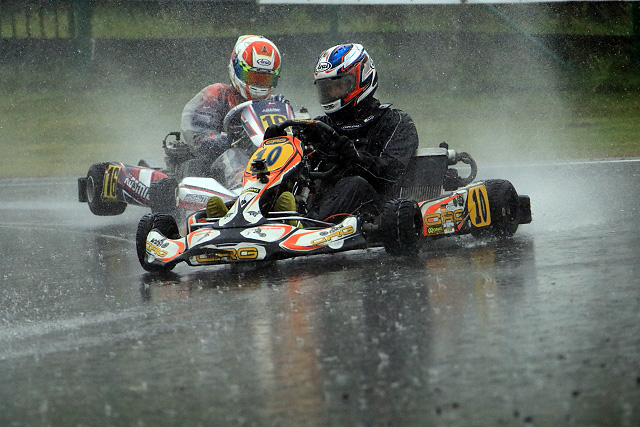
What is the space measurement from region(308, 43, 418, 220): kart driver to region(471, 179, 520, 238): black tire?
617 millimetres

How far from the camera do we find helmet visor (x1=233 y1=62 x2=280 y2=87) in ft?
33.1

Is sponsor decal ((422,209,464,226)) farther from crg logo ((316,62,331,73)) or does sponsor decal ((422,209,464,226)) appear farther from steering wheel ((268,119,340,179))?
crg logo ((316,62,331,73))

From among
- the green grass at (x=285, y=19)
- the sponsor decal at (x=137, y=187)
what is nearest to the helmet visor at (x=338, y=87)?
the sponsor decal at (x=137, y=187)

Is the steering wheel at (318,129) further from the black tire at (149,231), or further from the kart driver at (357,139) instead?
the black tire at (149,231)

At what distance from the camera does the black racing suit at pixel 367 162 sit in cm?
709

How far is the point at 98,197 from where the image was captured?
10625mm

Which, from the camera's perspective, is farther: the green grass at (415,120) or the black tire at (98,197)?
the green grass at (415,120)

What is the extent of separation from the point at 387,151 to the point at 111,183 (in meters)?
3.85

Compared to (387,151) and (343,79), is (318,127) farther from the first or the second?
(343,79)

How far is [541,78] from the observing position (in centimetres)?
2175

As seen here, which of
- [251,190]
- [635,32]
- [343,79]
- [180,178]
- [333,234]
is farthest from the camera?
[635,32]

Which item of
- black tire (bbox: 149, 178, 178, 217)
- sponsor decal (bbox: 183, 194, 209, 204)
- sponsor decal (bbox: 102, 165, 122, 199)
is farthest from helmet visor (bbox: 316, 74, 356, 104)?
sponsor decal (bbox: 102, 165, 122, 199)

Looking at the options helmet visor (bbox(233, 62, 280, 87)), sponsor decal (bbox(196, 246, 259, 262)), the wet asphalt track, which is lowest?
the wet asphalt track

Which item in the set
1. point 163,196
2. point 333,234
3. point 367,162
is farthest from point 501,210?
point 163,196
